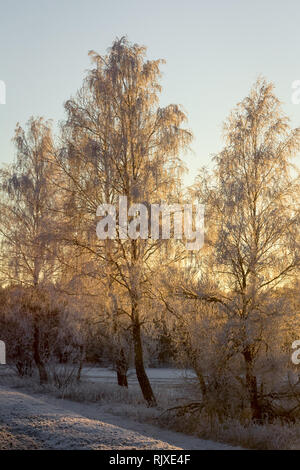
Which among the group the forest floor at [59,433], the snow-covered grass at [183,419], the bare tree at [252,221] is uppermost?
the bare tree at [252,221]

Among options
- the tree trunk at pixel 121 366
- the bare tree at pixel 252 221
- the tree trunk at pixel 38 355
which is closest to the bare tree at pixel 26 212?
the tree trunk at pixel 38 355

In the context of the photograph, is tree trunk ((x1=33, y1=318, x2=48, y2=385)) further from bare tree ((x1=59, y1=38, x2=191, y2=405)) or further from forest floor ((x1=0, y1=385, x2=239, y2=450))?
forest floor ((x1=0, y1=385, x2=239, y2=450))

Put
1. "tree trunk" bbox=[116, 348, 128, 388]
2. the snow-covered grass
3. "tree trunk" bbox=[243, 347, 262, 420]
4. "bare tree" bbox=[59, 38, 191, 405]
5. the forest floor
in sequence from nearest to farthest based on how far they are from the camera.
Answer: the forest floor → the snow-covered grass → "tree trunk" bbox=[243, 347, 262, 420] → "bare tree" bbox=[59, 38, 191, 405] → "tree trunk" bbox=[116, 348, 128, 388]

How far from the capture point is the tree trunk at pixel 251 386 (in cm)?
1122

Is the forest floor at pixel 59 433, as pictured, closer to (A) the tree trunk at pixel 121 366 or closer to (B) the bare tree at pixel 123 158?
(B) the bare tree at pixel 123 158

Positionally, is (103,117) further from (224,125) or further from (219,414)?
(219,414)

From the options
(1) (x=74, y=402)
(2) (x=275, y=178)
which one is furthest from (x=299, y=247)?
(1) (x=74, y=402)

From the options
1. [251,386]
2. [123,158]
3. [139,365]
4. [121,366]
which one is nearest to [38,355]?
[121,366]

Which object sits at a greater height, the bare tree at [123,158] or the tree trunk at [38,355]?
the bare tree at [123,158]

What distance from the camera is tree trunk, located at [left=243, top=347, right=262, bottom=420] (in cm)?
1122

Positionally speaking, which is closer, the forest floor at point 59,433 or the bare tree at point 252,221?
the forest floor at point 59,433

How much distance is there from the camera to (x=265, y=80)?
1329 centimetres

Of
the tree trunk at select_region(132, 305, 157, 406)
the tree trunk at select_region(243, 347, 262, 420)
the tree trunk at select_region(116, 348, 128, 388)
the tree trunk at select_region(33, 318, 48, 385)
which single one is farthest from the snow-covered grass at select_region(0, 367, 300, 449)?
the tree trunk at select_region(33, 318, 48, 385)
